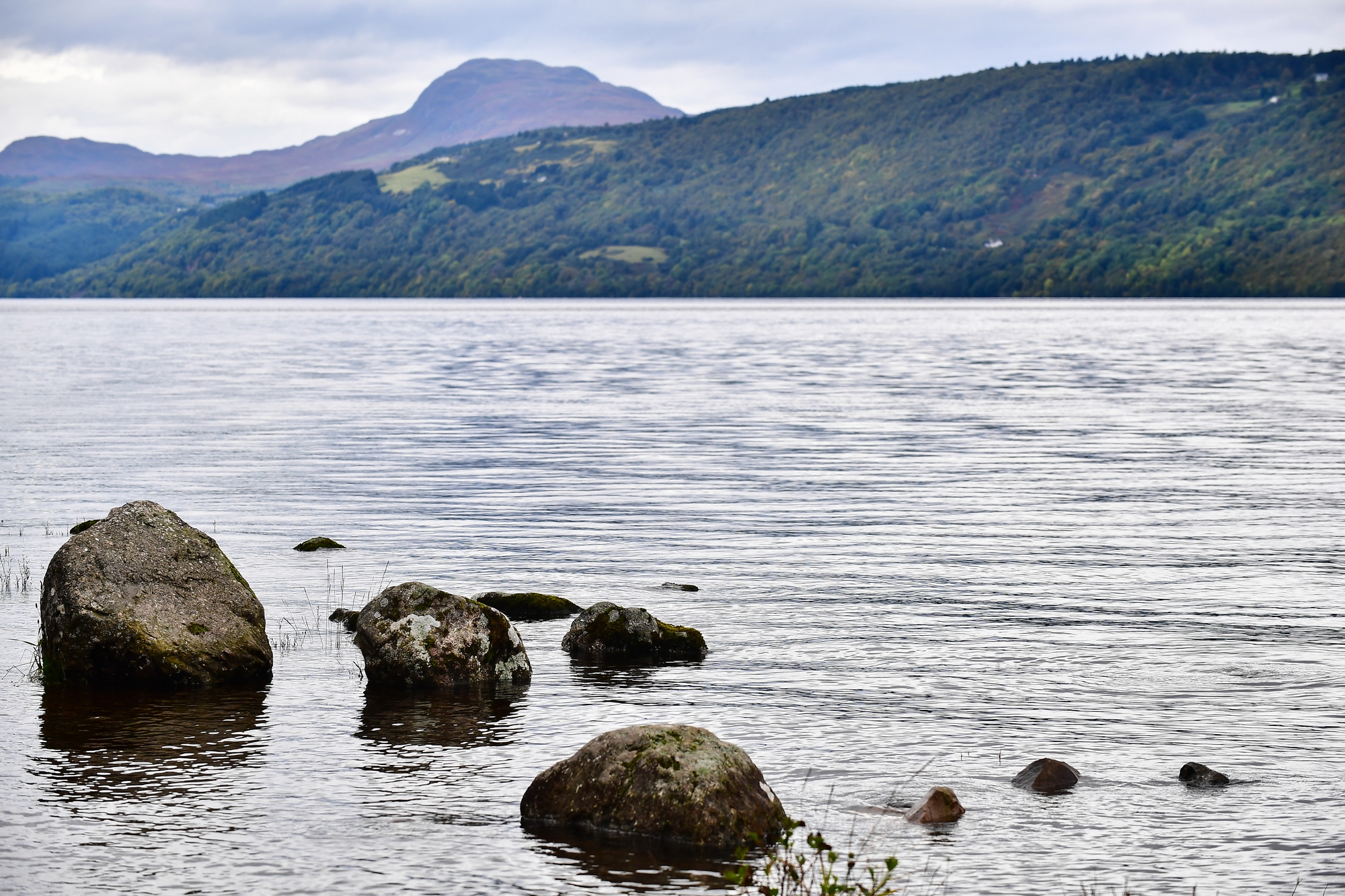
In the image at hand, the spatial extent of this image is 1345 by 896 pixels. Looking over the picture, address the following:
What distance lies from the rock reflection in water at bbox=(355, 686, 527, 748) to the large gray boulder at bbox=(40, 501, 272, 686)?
1.94 m

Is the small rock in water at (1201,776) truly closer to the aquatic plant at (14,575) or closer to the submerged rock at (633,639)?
the submerged rock at (633,639)

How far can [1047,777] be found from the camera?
14234mm

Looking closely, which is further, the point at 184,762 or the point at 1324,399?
the point at 1324,399

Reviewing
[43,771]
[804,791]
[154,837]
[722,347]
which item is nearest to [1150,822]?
[804,791]

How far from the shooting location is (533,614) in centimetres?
2270

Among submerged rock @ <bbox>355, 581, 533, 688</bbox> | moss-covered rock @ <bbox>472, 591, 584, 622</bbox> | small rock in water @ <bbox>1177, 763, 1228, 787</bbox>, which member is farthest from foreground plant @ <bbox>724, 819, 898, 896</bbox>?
moss-covered rock @ <bbox>472, 591, 584, 622</bbox>

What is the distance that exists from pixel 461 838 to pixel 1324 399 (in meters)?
65.8

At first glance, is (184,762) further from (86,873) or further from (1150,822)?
(1150,822)

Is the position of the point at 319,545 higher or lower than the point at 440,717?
higher

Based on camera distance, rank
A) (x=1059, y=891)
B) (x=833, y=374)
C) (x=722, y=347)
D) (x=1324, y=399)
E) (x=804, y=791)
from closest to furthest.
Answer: (x=1059, y=891) < (x=804, y=791) < (x=1324, y=399) < (x=833, y=374) < (x=722, y=347)

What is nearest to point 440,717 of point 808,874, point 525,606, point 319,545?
point 525,606

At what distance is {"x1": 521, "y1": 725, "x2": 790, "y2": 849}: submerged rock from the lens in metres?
12.7

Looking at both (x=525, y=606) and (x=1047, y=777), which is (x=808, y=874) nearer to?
(x=1047, y=777)

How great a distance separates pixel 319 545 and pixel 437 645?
37.5 ft
